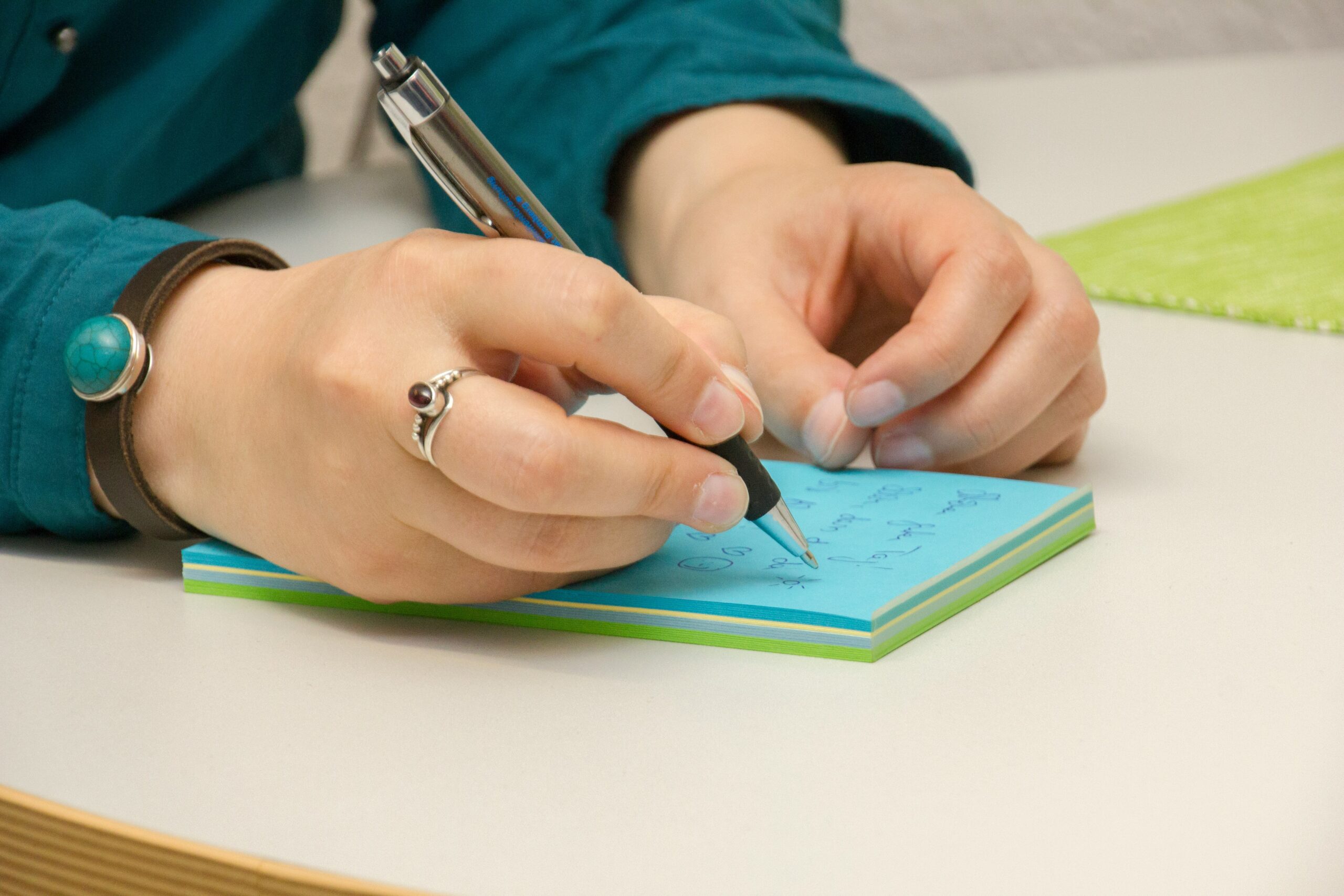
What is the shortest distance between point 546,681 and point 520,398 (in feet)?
0.28

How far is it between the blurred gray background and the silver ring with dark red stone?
1484mm

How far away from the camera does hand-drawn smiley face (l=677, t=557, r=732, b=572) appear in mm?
419

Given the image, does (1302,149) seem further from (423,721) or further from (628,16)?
(423,721)

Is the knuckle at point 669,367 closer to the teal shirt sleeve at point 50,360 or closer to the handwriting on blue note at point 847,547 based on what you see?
the handwriting on blue note at point 847,547

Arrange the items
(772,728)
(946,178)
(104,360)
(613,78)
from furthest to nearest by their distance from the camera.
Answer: (613,78) → (946,178) → (104,360) → (772,728)

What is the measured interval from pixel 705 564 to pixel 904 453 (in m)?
0.13

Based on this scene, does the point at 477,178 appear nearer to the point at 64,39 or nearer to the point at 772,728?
the point at 772,728

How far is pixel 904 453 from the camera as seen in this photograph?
511mm

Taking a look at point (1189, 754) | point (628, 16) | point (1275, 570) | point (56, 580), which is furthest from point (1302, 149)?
point (56, 580)

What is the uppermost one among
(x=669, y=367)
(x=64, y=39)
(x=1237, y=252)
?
(x=64, y=39)

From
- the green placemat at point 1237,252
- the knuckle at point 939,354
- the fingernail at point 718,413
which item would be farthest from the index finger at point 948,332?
the green placemat at point 1237,252

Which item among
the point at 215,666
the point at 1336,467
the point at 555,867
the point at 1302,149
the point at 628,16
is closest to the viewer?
the point at 555,867

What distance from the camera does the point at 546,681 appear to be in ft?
1.20

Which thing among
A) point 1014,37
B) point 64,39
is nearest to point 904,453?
point 64,39
